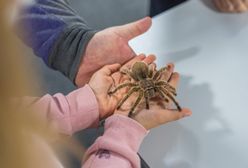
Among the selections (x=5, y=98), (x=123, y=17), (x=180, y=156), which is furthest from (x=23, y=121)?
(x=123, y=17)

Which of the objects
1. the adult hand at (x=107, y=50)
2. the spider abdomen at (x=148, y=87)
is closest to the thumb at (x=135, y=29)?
the adult hand at (x=107, y=50)

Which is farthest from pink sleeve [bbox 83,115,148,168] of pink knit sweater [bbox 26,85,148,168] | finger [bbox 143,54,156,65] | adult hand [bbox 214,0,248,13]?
adult hand [bbox 214,0,248,13]

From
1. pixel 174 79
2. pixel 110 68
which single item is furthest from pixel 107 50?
pixel 174 79

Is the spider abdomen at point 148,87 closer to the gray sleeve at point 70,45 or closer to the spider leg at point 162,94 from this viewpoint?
the spider leg at point 162,94

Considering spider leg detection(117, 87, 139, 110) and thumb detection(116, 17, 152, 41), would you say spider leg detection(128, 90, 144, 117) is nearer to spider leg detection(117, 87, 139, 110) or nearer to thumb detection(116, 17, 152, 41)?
spider leg detection(117, 87, 139, 110)

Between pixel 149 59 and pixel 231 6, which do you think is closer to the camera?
pixel 149 59

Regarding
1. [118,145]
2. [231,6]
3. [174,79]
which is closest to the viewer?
[118,145]

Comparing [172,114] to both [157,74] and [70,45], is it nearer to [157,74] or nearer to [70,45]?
[157,74]
